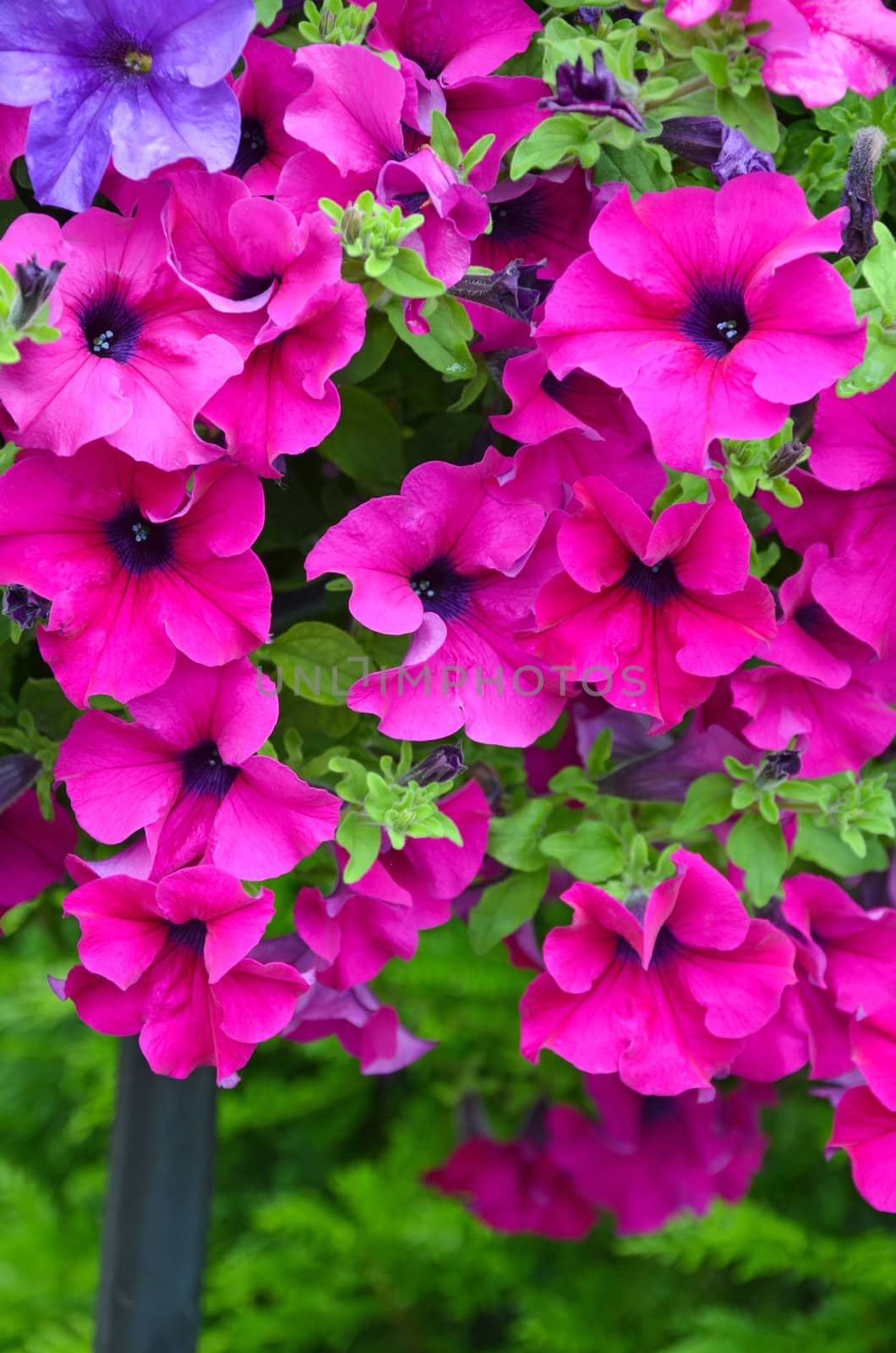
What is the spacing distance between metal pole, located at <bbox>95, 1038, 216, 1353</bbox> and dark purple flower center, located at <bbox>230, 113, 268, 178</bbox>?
0.54m

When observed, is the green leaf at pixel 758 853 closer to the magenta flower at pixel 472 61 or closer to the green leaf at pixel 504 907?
the green leaf at pixel 504 907

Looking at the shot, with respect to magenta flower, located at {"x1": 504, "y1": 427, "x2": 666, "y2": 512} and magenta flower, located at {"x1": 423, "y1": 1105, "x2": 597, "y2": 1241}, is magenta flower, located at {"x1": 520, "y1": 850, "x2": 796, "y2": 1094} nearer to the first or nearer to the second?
magenta flower, located at {"x1": 504, "y1": 427, "x2": 666, "y2": 512}

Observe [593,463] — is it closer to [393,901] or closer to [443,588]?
[443,588]

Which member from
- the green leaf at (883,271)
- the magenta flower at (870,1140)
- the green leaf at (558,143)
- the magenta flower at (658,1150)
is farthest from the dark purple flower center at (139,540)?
the magenta flower at (658,1150)

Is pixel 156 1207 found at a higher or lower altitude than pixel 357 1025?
lower

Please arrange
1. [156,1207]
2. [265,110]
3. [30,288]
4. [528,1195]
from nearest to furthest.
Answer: [30,288]
[265,110]
[156,1207]
[528,1195]

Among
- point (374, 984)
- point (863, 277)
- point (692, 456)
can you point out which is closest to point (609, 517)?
point (692, 456)

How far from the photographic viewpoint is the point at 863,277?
2.05ft

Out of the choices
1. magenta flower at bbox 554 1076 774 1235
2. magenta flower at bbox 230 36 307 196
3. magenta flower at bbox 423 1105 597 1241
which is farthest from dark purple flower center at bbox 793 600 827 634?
magenta flower at bbox 423 1105 597 1241

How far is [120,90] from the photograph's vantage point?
21.5 inches

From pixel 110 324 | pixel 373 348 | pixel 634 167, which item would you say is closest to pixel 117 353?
pixel 110 324

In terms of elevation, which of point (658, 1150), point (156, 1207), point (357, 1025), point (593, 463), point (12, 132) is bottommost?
point (658, 1150)

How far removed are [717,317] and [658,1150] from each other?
74cm

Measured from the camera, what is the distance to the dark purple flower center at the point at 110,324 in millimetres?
557
